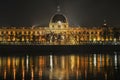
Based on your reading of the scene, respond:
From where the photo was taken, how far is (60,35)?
143625mm

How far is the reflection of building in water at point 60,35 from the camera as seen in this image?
455ft

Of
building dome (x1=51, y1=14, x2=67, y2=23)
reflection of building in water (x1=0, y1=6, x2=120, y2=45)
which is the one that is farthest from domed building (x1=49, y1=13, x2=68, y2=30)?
reflection of building in water (x1=0, y1=6, x2=120, y2=45)

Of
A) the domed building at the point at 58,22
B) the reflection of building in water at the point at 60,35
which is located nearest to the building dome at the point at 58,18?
the domed building at the point at 58,22

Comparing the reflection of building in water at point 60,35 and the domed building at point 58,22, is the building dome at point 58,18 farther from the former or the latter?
the reflection of building in water at point 60,35

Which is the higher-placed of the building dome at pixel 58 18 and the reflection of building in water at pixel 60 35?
the building dome at pixel 58 18

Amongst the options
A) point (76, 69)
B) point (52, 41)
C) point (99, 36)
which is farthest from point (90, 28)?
point (76, 69)

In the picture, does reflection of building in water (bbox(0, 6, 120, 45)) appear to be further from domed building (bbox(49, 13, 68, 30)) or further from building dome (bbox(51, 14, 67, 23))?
building dome (bbox(51, 14, 67, 23))

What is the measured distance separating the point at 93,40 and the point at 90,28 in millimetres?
7691

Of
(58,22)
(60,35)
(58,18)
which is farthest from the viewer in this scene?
(58,18)

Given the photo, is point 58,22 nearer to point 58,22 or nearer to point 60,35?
point 58,22

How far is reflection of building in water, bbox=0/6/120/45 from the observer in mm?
138750

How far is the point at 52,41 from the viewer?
453ft

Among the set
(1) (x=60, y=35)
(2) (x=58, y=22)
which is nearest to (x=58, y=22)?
(2) (x=58, y=22)

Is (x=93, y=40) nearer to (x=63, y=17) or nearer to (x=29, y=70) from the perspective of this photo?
(x=63, y=17)
